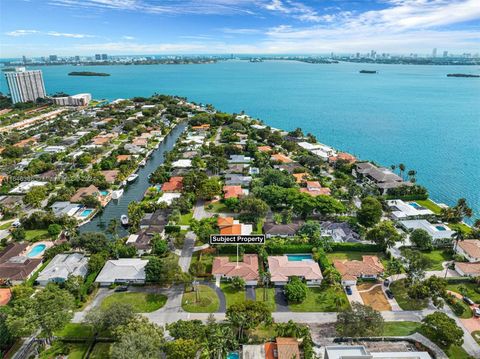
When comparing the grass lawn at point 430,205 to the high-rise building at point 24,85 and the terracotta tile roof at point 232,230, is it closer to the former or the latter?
the terracotta tile roof at point 232,230

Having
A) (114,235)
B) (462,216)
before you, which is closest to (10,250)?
(114,235)

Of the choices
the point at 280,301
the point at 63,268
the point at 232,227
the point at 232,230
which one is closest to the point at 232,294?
the point at 280,301

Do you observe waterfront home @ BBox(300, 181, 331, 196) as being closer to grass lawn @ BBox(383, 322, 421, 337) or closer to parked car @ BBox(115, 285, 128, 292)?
grass lawn @ BBox(383, 322, 421, 337)

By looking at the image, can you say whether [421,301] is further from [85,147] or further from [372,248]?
[85,147]

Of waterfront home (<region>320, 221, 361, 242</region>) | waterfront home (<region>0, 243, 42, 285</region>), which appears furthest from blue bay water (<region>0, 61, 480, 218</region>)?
waterfront home (<region>0, 243, 42, 285</region>)

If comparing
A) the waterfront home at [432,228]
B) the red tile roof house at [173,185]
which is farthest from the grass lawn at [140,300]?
the waterfront home at [432,228]

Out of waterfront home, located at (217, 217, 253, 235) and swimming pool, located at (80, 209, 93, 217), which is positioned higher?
waterfront home, located at (217, 217, 253, 235)

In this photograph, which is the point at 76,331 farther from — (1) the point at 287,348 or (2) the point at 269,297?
(1) the point at 287,348
